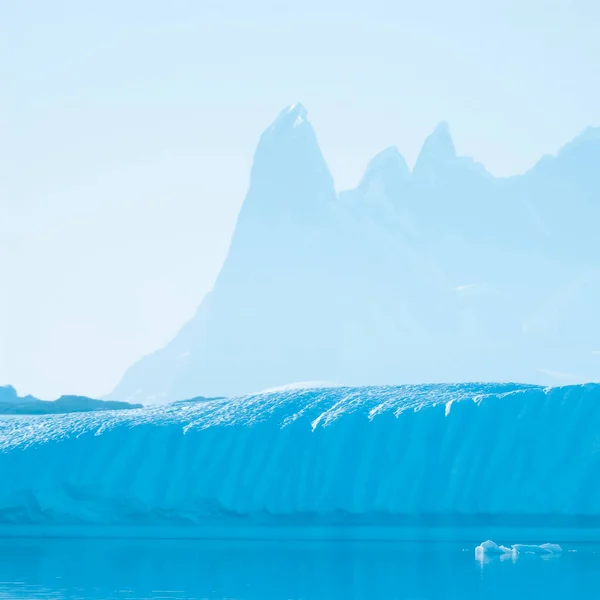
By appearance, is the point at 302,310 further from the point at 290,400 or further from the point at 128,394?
the point at 290,400

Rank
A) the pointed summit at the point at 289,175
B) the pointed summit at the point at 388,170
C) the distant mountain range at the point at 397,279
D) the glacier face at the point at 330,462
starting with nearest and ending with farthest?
the glacier face at the point at 330,462 → the distant mountain range at the point at 397,279 → the pointed summit at the point at 289,175 → the pointed summit at the point at 388,170

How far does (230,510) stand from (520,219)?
51.4 m

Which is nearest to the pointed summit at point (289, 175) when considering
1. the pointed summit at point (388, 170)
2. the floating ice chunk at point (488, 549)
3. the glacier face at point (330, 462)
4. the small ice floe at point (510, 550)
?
the pointed summit at point (388, 170)

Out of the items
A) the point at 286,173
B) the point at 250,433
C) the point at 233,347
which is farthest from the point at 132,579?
the point at 286,173

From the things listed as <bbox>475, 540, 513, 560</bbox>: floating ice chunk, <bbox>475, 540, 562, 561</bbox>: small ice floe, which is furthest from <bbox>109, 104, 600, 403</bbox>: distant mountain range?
<bbox>475, 540, 513, 560</bbox>: floating ice chunk

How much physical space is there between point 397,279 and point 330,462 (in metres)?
45.4

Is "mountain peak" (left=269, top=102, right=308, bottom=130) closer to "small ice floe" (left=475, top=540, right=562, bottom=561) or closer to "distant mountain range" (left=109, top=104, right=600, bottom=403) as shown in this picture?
"distant mountain range" (left=109, top=104, right=600, bottom=403)

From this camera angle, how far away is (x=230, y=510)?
66.1ft

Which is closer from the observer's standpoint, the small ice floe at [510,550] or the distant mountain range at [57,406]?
the small ice floe at [510,550]

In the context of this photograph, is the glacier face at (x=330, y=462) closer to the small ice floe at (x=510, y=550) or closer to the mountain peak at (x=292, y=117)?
the small ice floe at (x=510, y=550)

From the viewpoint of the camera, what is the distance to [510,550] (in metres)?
16.8

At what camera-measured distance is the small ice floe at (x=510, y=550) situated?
1656 centimetres

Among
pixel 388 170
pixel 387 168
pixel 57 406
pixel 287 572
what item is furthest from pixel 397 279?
pixel 287 572

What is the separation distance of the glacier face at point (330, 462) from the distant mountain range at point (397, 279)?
123ft
